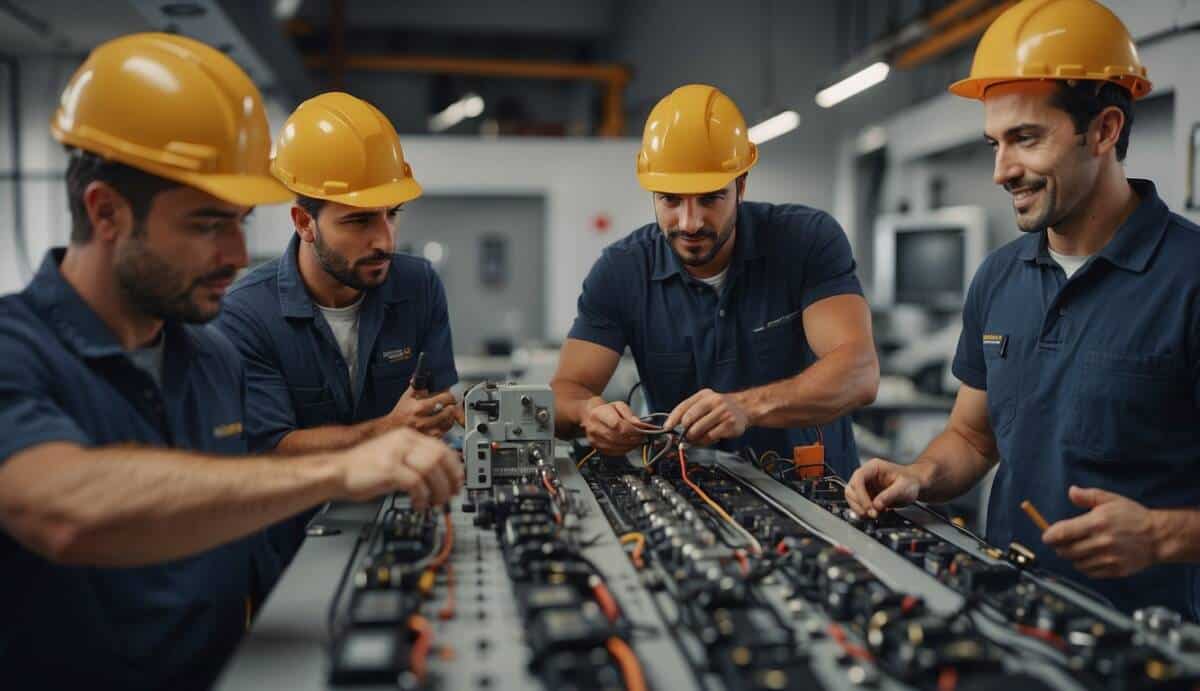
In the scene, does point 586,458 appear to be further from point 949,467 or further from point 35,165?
point 35,165

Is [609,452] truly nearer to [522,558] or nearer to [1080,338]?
[522,558]

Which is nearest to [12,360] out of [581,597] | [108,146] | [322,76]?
[108,146]

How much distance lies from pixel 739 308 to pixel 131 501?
1553 millimetres

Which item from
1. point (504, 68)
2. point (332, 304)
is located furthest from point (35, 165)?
point (332, 304)

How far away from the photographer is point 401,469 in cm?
121

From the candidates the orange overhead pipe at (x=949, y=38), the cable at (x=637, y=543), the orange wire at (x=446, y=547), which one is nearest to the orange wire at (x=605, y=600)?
the cable at (x=637, y=543)

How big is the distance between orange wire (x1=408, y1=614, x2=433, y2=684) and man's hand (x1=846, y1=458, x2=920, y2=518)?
805 mm

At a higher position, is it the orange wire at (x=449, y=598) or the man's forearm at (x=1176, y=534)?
the man's forearm at (x=1176, y=534)

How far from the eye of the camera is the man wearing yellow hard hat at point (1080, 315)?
60.1 inches

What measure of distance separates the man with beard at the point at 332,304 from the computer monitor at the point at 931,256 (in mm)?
4079

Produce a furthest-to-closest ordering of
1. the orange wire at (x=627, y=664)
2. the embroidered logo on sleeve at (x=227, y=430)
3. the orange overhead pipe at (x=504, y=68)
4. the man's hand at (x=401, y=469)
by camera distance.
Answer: the orange overhead pipe at (x=504, y=68), the embroidered logo on sleeve at (x=227, y=430), the man's hand at (x=401, y=469), the orange wire at (x=627, y=664)

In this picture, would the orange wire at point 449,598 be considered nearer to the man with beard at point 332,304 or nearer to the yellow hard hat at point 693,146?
the man with beard at point 332,304

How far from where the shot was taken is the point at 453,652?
41.2 inches

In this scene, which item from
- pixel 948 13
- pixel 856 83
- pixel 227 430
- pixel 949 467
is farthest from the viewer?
pixel 948 13
